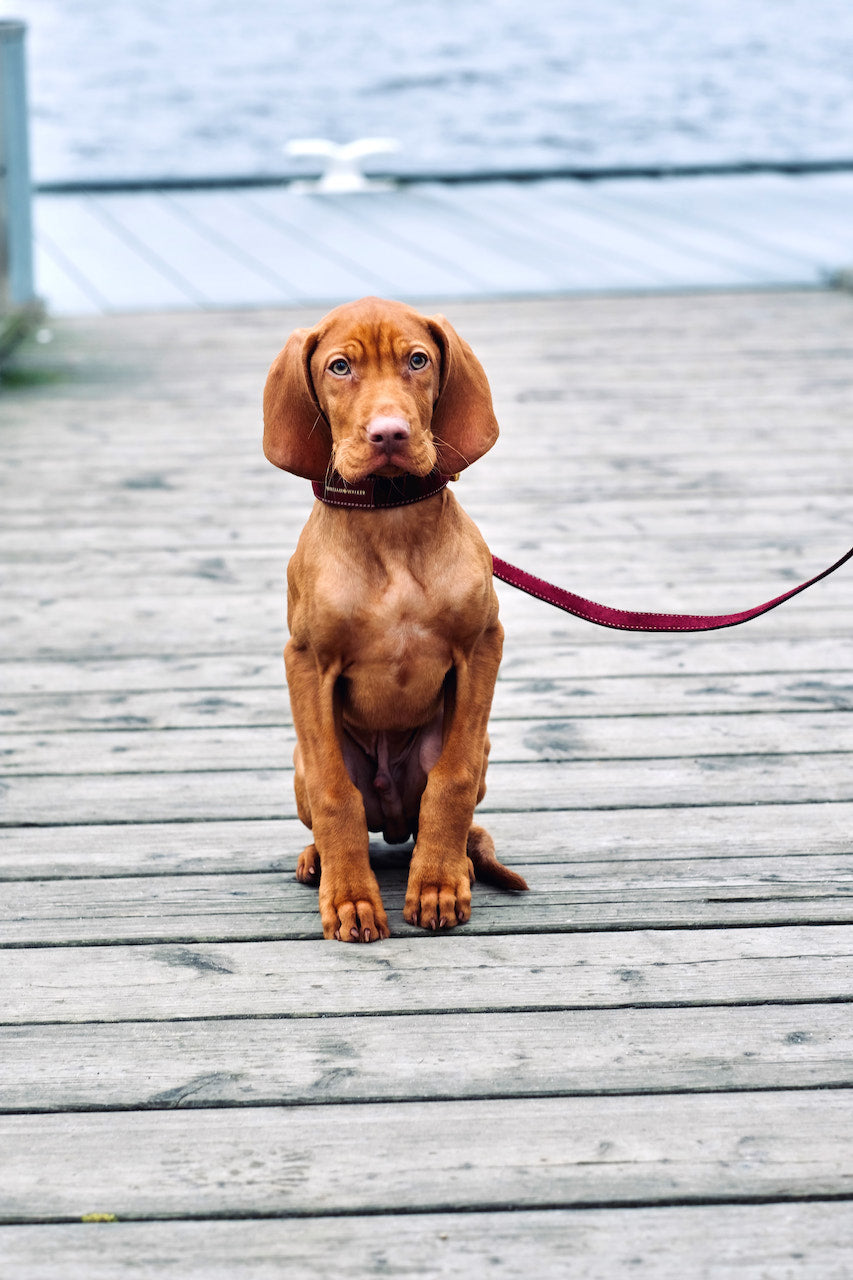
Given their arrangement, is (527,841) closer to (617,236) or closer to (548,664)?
(548,664)

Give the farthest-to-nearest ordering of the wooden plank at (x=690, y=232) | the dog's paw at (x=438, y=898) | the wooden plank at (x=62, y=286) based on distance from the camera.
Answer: the wooden plank at (x=690, y=232), the wooden plank at (x=62, y=286), the dog's paw at (x=438, y=898)

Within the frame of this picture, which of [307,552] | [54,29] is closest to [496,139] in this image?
[54,29]

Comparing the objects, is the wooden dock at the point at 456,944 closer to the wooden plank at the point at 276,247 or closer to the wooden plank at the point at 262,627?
the wooden plank at the point at 262,627

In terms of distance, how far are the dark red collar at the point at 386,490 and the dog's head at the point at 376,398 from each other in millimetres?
24

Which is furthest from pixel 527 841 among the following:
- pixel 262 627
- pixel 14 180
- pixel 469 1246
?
pixel 14 180

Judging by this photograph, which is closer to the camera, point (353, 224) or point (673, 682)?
point (673, 682)

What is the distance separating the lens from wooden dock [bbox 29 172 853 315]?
7.81 meters

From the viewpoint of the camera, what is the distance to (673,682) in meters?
3.38

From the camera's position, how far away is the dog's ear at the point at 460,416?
7.13 feet

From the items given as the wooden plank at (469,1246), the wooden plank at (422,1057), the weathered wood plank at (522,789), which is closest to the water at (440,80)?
the weathered wood plank at (522,789)

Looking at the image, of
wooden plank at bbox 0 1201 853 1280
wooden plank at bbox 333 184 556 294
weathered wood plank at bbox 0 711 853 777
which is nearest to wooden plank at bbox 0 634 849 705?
weathered wood plank at bbox 0 711 853 777

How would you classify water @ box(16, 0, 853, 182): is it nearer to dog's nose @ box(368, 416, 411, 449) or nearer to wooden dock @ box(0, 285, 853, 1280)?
wooden dock @ box(0, 285, 853, 1280)

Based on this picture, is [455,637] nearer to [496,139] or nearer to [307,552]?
[307,552]

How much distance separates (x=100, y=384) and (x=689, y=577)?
317cm
